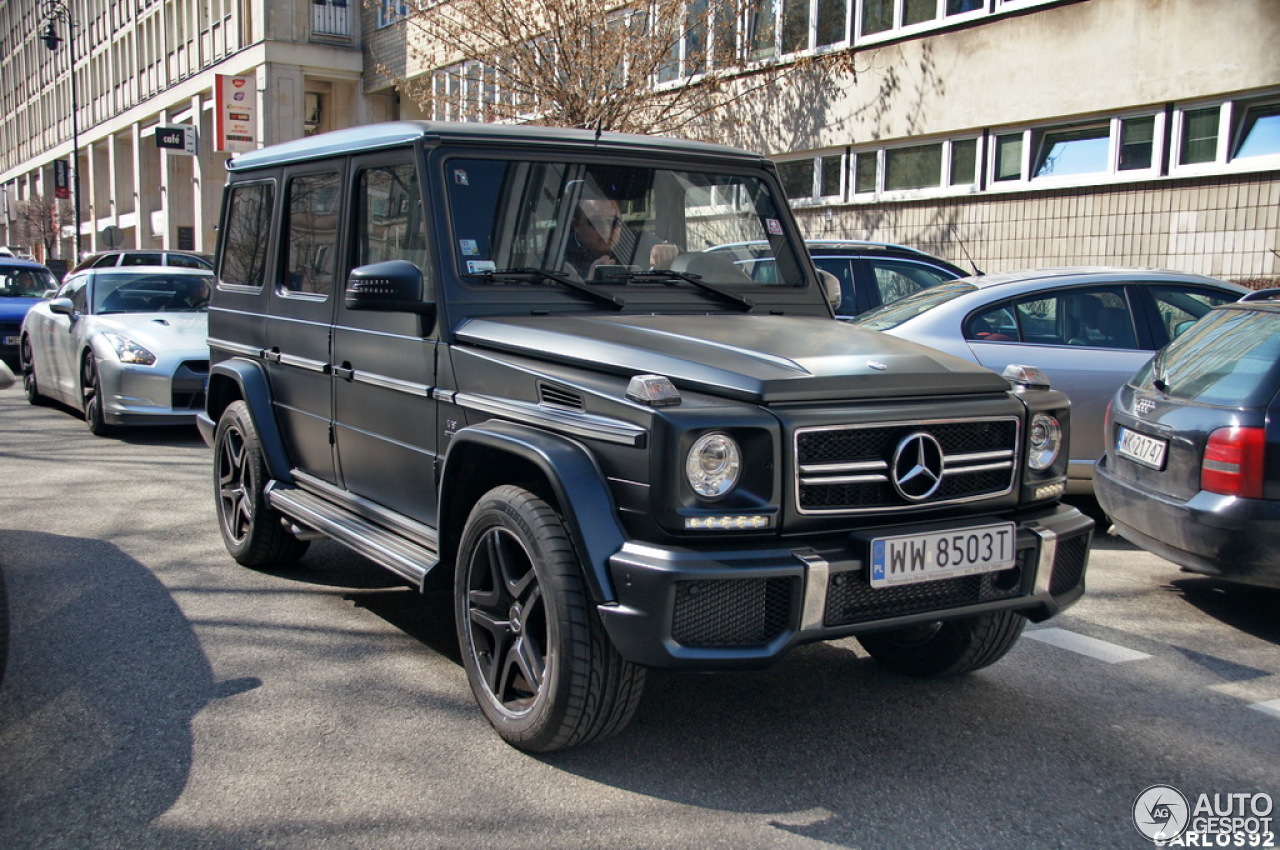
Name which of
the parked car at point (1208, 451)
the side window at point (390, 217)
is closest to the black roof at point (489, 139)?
the side window at point (390, 217)

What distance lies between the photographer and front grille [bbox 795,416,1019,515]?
11.2 feet

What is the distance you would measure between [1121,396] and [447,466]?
371cm

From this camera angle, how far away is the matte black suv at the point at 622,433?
3314 mm

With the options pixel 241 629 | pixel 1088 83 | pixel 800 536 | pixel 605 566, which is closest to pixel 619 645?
pixel 605 566

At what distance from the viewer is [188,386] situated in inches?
420

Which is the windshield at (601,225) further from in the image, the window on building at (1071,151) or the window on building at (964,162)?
the window on building at (964,162)

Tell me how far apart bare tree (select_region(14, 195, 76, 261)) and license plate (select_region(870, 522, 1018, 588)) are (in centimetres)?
6322

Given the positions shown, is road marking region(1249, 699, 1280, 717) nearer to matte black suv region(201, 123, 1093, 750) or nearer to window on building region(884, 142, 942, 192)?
matte black suv region(201, 123, 1093, 750)

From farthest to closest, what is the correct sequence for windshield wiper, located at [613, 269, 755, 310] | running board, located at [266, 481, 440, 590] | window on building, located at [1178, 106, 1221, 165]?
window on building, located at [1178, 106, 1221, 165]
windshield wiper, located at [613, 269, 755, 310]
running board, located at [266, 481, 440, 590]

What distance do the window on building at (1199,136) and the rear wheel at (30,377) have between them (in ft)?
45.8

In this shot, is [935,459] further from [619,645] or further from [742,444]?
[619,645]

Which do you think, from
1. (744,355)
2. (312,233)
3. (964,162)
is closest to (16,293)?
(964,162)

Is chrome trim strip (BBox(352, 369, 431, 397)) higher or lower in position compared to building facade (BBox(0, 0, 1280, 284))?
lower

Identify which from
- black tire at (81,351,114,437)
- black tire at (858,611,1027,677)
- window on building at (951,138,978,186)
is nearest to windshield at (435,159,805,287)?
black tire at (858,611,1027,677)
